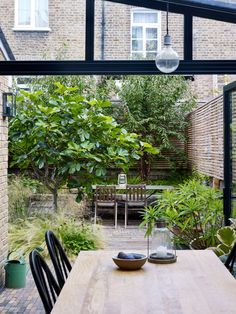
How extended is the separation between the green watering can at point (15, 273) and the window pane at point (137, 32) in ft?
8.55

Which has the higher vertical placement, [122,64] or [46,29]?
[46,29]

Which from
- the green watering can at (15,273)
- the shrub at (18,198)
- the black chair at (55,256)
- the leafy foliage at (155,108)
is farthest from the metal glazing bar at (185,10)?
the leafy foliage at (155,108)

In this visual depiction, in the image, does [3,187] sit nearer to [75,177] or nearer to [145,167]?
[75,177]

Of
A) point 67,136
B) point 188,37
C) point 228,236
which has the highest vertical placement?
point 188,37

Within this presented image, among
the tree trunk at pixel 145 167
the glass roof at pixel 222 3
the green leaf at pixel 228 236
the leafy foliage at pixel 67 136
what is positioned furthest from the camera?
the tree trunk at pixel 145 167

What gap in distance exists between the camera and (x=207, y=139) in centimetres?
843

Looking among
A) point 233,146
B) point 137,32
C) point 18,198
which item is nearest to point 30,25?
point 137,32

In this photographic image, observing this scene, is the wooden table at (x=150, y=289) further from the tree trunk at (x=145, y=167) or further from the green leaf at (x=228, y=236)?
the tree trunk at (x=145, y=167)

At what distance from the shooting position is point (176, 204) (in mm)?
5602

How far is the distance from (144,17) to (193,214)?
2.49m

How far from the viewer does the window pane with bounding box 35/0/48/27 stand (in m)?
3.84

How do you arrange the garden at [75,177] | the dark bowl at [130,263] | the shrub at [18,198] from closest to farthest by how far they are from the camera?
the dark bowl at [130,263] → the garden at [75,177] → the shrub at [18,198]

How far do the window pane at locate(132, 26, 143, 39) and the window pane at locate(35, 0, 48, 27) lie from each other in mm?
757

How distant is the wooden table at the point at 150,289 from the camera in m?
1.92
